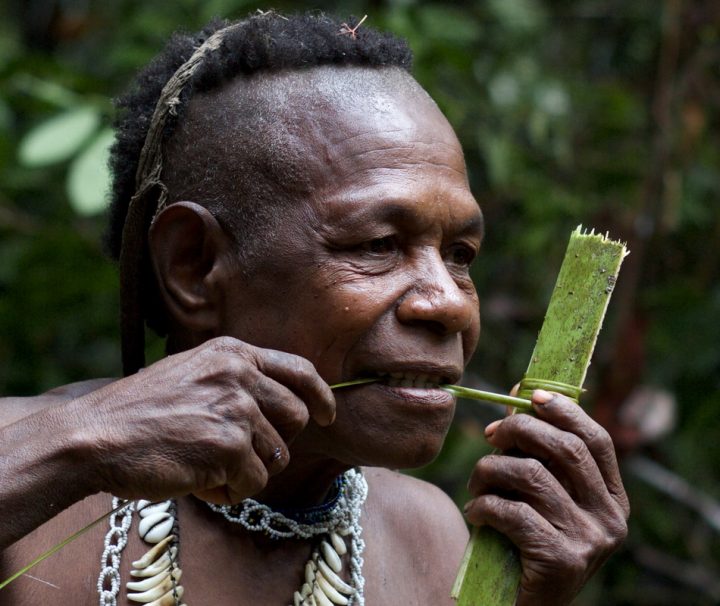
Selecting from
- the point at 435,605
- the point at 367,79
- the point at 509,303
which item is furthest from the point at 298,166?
the point at 509,303

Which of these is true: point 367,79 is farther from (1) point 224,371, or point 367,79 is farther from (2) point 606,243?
(1) point 224,371

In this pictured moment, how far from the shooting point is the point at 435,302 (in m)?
2.03

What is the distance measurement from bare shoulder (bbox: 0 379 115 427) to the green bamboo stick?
85 cm

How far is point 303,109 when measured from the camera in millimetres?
2172

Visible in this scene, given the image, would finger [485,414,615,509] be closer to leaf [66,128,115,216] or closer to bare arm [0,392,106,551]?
bare arm [0,392,106,551]

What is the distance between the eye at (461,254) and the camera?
222 cm

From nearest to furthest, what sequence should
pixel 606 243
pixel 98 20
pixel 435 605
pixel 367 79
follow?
pixel 606 243
pixel 367 79
pixel 435 605
pixel 98 20

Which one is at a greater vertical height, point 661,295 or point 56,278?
point 661,295

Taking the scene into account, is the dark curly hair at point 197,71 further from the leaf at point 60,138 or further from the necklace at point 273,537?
the leaf at point 60,138

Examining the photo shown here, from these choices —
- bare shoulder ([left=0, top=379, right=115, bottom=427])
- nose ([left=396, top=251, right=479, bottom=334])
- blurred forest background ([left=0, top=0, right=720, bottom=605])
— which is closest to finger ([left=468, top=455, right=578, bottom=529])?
nose ([left=396, top=251, right=479, bottom=334])

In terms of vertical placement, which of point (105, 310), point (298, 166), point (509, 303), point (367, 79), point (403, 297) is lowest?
point (105, 310)

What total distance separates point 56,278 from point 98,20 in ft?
8.74

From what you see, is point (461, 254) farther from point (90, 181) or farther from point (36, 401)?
point (90, 181)

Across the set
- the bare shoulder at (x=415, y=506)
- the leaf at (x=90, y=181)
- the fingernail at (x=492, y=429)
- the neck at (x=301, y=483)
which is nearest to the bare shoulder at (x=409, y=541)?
the bare shoulder at (x=415, y=506)
